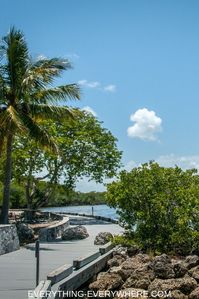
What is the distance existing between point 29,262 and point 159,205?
5543mm

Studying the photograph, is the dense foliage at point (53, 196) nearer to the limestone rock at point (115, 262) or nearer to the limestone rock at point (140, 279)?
the limestone rock at point (115, 262)

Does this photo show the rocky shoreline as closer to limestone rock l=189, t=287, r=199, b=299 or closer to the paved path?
limestone rock l=189, t=287, r=199, b=299

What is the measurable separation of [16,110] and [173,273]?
10837mm

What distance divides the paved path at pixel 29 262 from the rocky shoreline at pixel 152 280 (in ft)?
5.22

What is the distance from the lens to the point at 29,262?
590 inches

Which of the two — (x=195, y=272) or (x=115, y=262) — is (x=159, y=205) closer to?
(x=115, y=262)

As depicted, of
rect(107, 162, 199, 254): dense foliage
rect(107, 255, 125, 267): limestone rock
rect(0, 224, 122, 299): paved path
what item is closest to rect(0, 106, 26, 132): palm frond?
rect(107, 162, 199, 254): dense foliage

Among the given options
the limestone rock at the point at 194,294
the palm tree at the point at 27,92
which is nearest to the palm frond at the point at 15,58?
the palm tree at the point at 27,92

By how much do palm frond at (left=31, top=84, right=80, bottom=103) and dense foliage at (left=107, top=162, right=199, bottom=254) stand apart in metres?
5.23

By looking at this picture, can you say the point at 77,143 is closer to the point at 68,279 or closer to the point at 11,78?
the point at 11,78

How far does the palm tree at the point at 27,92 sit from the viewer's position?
70.9 ft

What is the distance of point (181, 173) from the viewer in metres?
19.6

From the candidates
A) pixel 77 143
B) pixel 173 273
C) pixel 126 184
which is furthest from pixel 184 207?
pixel 77 143

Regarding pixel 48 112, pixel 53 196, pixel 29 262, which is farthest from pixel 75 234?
pixel 53 196
